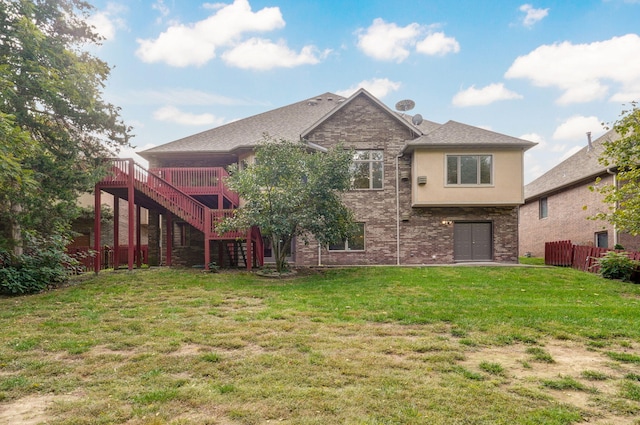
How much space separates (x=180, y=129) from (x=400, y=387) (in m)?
20.3

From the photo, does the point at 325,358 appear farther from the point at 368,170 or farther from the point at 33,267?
the point at 368,170

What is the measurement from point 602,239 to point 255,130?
60.7 feet

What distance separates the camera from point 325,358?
4.41m

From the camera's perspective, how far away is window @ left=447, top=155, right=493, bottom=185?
16109 mm

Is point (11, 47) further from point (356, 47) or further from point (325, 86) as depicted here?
point (325, 86)

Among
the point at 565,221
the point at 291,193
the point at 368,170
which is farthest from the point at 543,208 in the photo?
the point at 291,193

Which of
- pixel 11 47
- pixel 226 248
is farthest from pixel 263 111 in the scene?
pixel 11 47

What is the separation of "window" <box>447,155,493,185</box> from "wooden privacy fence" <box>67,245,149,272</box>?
47.8 ft

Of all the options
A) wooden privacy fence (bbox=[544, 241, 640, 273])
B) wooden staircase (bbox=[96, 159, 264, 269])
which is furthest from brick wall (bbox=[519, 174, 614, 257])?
wooden staircase (bbox=[96, 159, 264, 269])

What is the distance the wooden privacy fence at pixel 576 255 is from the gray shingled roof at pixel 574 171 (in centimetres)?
429

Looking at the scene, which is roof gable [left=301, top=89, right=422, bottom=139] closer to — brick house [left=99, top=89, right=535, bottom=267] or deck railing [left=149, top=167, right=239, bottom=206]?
brick house [left=99, top=89, right=535, bottom=267]

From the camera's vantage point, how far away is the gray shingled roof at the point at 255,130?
1772cm

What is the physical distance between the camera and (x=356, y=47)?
786 inches

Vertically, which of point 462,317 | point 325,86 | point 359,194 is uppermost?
point 325,86
